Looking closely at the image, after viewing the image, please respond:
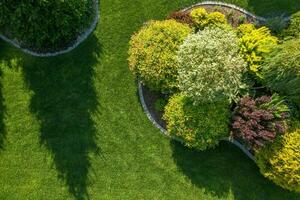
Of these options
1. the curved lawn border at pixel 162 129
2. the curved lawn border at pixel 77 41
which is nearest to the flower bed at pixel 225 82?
the curved lawn border at pixel 162 129

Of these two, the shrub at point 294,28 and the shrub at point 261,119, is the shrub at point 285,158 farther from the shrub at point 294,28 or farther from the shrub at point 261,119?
the shrub at point 294,28

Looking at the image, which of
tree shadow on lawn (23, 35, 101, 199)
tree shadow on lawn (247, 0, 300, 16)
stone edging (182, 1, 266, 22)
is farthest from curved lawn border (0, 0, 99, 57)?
tree shadow on lawn (247, 0, 300, 16)

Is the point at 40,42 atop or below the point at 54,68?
atop

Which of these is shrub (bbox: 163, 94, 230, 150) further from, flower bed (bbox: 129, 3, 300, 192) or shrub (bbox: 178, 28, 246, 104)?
shrub (bbox: 178, 28, 246, 104)

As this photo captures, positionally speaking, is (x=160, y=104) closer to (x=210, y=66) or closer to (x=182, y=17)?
(x=210, y=66)

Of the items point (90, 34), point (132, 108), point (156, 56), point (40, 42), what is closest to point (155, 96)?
point (132, 108)

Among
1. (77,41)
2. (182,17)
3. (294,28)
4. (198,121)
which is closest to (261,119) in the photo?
(198,121)

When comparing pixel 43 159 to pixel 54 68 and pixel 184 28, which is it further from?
pixel 184 28
